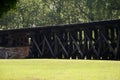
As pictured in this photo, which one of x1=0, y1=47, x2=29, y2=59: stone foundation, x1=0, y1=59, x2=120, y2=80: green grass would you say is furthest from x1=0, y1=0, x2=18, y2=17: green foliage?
x1=0, y1=47, x2=29, y2=59: stone foundation

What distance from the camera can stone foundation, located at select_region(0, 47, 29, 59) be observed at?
39688 mm

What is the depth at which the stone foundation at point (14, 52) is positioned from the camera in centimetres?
3969

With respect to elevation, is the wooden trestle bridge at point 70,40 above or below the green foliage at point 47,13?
below

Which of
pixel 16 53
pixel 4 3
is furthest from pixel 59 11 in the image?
pixel 4 3

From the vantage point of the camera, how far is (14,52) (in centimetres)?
4022

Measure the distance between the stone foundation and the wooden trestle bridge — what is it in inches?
25.2

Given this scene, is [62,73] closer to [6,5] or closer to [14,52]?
[6,5]

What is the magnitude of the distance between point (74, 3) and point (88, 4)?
7088 millimetres

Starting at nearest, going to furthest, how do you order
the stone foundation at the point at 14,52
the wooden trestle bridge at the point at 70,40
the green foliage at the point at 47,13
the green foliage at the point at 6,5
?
the green foliage at the point at 6,5 → the wooden trestle bridge at the point at 70,40 → the stone foundation at the point at 14,52 → the green foliage at the point at 47,13

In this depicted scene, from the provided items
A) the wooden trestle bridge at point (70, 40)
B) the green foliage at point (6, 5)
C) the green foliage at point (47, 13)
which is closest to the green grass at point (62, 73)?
the green foliage at point (6, 5)

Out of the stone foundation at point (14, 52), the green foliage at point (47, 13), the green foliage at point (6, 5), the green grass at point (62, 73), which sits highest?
the green foliage at point (47, 13)

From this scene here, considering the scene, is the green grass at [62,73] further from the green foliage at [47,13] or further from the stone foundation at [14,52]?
the green foliage at [47,13]

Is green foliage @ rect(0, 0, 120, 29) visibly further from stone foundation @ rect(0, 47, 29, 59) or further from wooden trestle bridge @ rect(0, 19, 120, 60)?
stone foundation @ rect(0, 47, 29, 59)

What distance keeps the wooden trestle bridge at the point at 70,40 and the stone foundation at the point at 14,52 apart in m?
0.64
